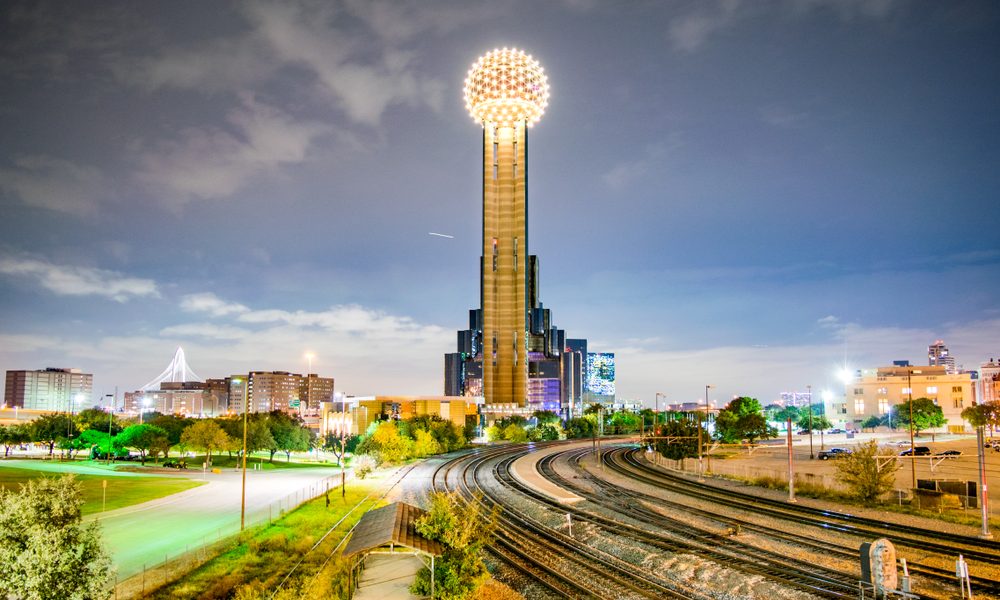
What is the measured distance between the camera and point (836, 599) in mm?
27031

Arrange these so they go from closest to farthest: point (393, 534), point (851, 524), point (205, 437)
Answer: point (393, 534), point (851, 524), point (205, 437)

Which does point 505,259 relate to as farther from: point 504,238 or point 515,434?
point 515,434

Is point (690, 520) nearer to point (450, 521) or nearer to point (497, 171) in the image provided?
point (450, 521)

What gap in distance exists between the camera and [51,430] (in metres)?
114

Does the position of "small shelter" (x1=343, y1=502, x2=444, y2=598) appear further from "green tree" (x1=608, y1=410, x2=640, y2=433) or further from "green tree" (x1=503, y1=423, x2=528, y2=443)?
"green tree" (x1=608, y1=410, x2=640, y2=433)

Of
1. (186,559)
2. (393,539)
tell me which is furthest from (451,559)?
(186,559)

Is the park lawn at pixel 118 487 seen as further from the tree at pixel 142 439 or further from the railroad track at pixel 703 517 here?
the railroad track at pixel 703 517

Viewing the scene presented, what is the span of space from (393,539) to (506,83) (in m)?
151

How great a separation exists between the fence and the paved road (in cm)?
18

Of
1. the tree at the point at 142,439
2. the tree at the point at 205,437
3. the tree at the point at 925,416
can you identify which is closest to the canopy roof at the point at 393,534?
the tree at the point at 205,437

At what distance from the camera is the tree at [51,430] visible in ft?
371

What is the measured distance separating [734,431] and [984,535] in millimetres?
87177

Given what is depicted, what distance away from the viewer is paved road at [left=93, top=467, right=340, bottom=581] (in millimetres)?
39203

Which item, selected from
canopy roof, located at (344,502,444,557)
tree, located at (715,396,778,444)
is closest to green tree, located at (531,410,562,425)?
tree, located at (715,396,778,444)
